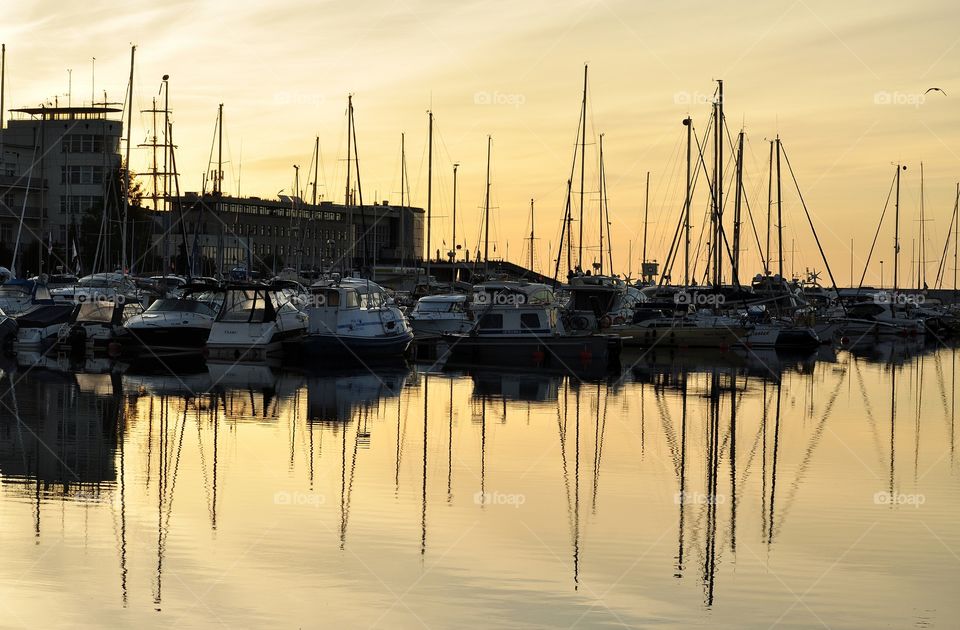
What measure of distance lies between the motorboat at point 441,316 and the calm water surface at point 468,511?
71.4ft

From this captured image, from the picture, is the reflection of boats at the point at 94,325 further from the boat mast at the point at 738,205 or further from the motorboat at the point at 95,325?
the boat mast at the point at 738,205

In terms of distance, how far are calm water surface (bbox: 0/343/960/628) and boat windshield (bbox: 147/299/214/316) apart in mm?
14371

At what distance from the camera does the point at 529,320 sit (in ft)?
167

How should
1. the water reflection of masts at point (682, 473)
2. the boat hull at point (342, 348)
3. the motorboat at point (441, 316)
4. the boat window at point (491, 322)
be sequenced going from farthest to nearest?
the motorboat at point (441, 316) < the boat window at point (491, 322) < the boat hull at point (342, 348) < the water reflection of masts at point (682, 473)

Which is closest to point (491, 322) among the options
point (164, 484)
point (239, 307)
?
point (239, 307)

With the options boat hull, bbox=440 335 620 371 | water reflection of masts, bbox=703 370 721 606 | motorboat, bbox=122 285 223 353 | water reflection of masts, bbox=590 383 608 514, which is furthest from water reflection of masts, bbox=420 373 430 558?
motorboat, bbox=122 285 223 353

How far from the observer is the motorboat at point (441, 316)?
58.4 metres

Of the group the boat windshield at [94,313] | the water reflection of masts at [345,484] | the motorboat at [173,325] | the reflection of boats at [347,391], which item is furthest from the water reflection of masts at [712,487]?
the boat windshield at [94,313]

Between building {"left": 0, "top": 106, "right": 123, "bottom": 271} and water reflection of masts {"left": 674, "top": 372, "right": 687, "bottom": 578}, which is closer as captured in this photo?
water reflection of masts {"left": 674, "top": 372, "right": 687, "bottom": 578}

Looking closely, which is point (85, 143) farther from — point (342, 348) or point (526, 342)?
point (526, 342)

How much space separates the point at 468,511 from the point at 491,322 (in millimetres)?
31853

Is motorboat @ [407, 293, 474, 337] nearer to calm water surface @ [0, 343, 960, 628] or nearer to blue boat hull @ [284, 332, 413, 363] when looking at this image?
blue boat hull @ [284, 332, 413, 363]

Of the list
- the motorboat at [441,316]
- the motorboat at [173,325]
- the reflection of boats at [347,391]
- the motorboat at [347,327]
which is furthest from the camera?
the motorboat at [441,316]

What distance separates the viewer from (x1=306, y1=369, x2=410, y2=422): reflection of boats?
32.5 m
